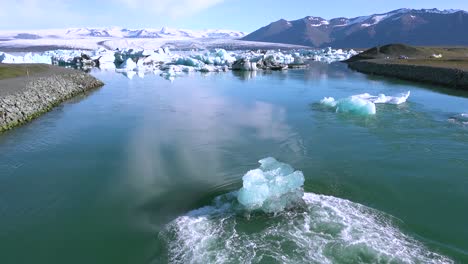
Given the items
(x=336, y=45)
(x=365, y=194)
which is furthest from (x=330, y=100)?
(x=336, y=45)

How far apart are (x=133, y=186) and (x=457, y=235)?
5876 millimetres

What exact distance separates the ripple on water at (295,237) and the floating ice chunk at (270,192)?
0.51 feet

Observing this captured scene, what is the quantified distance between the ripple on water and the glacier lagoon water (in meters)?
0.02

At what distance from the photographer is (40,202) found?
24.8 ft

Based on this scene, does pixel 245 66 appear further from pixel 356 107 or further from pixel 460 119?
pixel 460 119

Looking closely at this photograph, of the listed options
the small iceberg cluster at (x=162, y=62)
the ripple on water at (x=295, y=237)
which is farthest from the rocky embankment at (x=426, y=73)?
the ripple on water at (x=295, y=237)

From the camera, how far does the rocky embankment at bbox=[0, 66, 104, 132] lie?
13961 mm

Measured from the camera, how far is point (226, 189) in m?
7.93

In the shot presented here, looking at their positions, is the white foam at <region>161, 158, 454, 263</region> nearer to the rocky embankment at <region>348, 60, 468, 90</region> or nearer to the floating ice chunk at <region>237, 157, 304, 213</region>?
the floating ice chunk at <region>237, 157, 304, 213</region>

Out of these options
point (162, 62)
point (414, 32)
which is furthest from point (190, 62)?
point (414, 32)

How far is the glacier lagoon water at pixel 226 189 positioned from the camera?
584 cm

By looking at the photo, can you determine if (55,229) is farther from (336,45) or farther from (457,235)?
(336,45)

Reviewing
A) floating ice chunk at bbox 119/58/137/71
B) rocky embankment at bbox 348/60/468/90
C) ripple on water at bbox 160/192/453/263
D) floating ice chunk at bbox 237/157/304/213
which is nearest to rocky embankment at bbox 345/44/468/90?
rocky embankment at bbox 348/60/468/90

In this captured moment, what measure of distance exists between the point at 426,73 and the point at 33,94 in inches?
987
